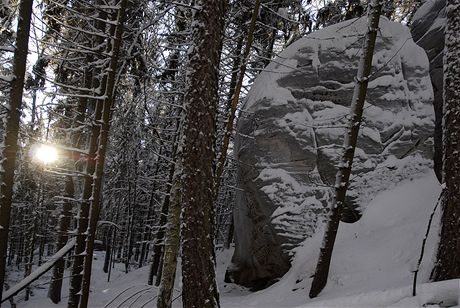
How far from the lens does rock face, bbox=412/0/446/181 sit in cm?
955

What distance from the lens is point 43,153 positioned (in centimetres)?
661

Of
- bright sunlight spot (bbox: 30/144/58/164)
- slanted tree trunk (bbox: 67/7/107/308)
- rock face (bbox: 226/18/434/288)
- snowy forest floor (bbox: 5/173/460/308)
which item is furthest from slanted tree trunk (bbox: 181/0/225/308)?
rock face (bbox: 226/18/434/288)

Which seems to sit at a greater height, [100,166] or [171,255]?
[100,166]

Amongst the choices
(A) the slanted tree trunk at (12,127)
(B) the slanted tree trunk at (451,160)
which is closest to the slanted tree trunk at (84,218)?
(A) the slanted tree trunk at (12,127)

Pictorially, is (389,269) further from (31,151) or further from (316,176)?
(31,151)

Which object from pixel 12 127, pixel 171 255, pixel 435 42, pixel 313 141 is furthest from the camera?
pixel 435 42

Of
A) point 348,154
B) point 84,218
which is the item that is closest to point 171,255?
point 84,218

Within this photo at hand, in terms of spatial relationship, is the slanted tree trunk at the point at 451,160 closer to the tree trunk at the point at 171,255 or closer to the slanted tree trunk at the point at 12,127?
the tree trunk at the point at 171,255

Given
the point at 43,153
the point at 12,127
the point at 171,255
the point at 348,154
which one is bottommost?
the point at 171,255

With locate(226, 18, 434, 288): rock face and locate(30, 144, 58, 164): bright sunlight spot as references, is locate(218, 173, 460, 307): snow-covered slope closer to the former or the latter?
locate(226, 18, 434, 288): rock face

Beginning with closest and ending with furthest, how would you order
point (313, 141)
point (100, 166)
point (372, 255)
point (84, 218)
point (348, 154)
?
point (100, 166)
point (84, 218)
point (348, 154)
point (372, 255)
point (313, 141)

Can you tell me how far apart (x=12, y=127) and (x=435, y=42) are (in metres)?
11.2

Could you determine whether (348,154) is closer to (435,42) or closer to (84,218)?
(84,218)

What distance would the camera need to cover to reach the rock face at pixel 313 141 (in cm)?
919
